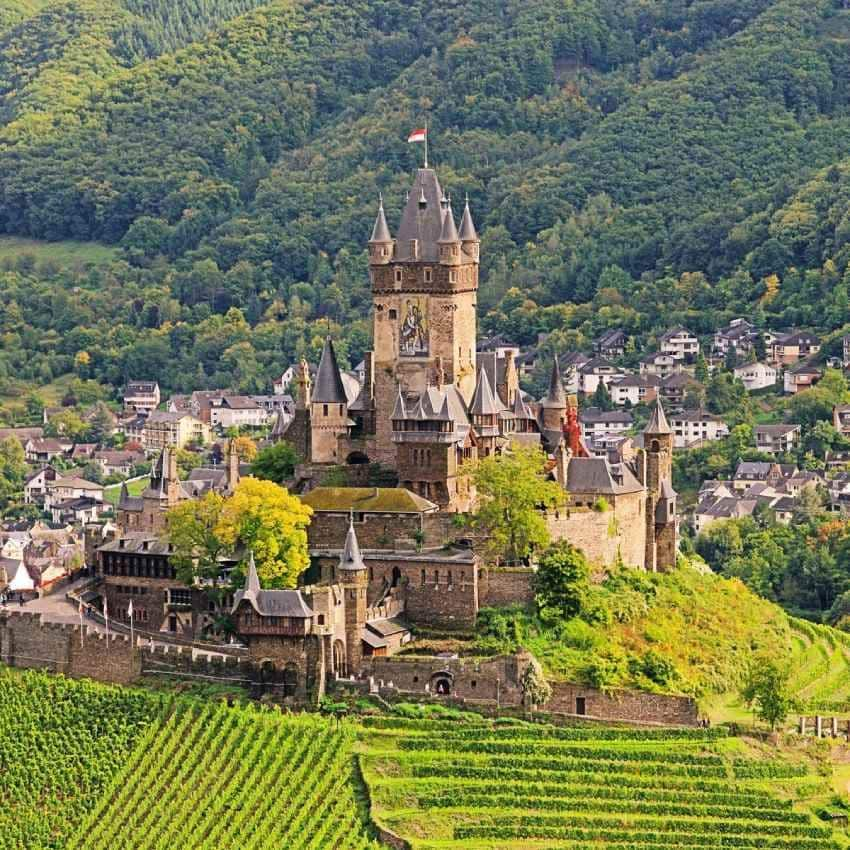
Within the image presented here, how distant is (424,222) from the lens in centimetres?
10525

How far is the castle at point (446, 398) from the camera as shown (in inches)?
4043

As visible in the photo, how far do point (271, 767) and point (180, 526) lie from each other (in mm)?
11956

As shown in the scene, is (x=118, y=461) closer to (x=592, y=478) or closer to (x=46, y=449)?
(x=46, y=449)

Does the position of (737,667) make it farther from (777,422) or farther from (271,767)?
(777,422)

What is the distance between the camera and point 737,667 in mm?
99812

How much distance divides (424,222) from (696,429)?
49977 mm

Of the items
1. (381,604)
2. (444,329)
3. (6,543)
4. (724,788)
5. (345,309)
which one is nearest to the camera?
(724,788)

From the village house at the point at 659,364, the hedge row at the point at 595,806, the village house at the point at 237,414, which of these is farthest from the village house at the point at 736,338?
the hedge row at the point at 595,806

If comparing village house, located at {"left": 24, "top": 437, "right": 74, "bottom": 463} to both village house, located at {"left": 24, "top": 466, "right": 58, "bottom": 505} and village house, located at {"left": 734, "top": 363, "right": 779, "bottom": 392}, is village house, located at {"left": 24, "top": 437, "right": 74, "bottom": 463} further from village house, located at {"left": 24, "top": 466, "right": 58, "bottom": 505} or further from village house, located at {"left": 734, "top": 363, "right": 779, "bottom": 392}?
village house, located at {"left": 734, "top": 363, "right": 779, "bottom": 392}

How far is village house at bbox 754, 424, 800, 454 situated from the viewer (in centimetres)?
14838

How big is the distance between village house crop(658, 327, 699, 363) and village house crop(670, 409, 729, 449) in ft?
37.4

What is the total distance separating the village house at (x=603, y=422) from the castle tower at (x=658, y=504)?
43877 mm

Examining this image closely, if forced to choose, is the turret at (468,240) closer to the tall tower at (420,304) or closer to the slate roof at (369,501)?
the tall tower at (420,304)

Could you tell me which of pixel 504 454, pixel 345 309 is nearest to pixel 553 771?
pixel 504 454
